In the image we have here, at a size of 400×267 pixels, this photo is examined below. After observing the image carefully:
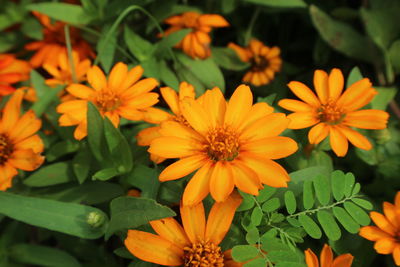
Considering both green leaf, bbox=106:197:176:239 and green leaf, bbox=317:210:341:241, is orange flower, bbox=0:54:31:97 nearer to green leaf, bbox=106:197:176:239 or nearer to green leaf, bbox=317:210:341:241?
green leaf, bbox=106:197:176:239

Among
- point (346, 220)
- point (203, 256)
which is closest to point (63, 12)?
point (203, 256)

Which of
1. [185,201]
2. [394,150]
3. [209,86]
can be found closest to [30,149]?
[185,201]

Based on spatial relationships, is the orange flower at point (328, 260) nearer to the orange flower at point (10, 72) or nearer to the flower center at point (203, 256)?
the flower center at point (203, 256)

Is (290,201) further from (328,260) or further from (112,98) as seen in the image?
(112,98)

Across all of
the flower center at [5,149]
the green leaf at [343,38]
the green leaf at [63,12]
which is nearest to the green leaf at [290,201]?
the flower center at [5,149]

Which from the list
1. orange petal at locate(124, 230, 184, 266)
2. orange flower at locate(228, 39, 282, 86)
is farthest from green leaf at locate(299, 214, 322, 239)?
orange flower at locate(228, 39, 282, 86)
